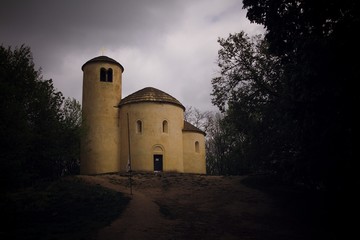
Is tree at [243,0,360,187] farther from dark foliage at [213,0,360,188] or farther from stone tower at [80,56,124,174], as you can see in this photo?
stone tower at [80,56,124,174]

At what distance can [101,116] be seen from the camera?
34438 millimetres

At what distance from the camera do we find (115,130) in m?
34.7

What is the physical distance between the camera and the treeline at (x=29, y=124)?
1922cm

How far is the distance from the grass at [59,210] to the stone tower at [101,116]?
1046 cm

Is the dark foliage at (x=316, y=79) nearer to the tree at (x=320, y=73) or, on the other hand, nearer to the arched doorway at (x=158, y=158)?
the tree at (x=320, y=73)

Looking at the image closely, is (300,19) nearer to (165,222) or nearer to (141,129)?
(165,222)

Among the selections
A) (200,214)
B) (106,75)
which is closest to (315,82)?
(200,214)

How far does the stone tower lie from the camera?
33688mm

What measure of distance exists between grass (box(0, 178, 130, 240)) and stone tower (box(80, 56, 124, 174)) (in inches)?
412

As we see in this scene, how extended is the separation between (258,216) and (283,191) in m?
5.00

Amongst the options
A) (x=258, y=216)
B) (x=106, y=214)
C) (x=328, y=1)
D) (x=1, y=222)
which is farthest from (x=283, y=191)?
(x=1, y=222)

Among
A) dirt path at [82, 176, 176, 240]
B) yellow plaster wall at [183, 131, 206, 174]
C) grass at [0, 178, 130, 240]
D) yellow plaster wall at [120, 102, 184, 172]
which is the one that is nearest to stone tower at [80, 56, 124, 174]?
yellow plaster wall at [120, 102, 184, 172]

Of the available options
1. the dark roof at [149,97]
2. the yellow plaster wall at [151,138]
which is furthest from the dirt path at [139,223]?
the dark roof at [149,97]

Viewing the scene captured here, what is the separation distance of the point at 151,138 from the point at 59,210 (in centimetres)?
1640
